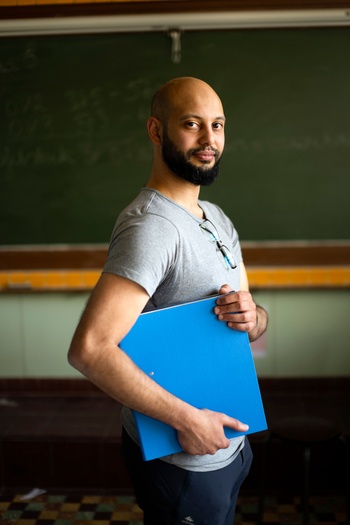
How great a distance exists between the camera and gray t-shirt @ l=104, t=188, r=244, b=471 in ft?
3.59

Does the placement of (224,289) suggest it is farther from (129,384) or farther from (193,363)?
(129,384)

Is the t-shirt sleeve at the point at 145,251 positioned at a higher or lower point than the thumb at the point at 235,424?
higher

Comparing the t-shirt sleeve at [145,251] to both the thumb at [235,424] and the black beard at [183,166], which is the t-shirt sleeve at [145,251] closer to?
the black beard at [183,166]

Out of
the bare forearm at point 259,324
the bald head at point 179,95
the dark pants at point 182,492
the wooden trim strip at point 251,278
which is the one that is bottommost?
the dark pants at point 182,492

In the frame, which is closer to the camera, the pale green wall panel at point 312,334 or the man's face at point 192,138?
the man's face at point 192,138

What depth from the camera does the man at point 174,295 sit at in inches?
42.3

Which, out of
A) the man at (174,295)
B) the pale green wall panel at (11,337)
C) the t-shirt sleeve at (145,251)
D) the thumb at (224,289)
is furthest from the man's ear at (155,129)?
the pale green wall panel at (11,337)

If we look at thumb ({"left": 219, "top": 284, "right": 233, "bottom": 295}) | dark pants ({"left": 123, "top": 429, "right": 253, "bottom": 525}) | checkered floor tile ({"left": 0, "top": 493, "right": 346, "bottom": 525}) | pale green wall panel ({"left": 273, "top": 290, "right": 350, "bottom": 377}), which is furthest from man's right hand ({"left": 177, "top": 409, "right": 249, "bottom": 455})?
pale green wall panel ({"left": 273, "top": 290, "right": 350, "bottom": 377})

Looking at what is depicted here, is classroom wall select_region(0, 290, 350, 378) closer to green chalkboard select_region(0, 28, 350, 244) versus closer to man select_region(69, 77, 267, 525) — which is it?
green chalkboard select_region(0, 28, 350, 244)

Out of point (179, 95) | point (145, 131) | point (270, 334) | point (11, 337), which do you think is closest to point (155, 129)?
point (179, 95)

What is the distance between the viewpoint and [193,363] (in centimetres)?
119

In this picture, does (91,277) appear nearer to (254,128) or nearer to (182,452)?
(254,128)

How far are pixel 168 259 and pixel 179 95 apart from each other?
1.33 ft

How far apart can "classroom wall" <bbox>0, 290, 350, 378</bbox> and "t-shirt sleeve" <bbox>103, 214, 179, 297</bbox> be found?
1.95 metres
